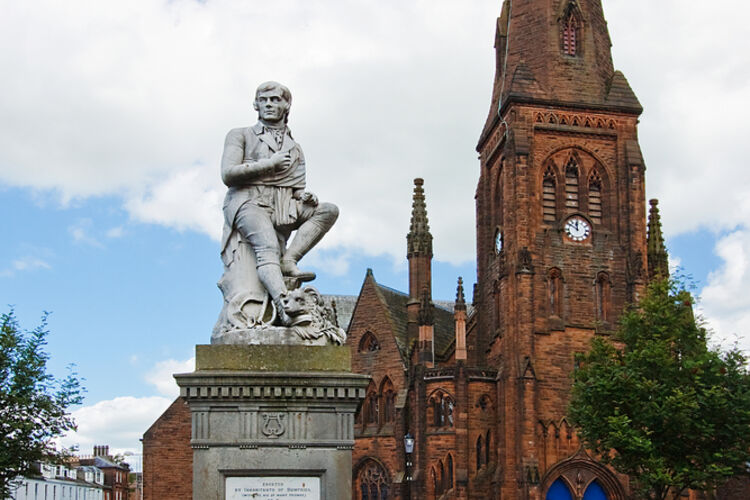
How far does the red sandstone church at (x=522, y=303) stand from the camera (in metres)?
55.4

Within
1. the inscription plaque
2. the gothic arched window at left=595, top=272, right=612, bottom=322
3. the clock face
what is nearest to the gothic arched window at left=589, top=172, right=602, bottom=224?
the clock face

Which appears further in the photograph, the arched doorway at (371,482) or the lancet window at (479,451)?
the arched doorway at (371,482)

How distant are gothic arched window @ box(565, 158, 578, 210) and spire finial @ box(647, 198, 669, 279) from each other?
6.73 meters

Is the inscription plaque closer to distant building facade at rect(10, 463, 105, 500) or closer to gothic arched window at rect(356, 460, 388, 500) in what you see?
gothic arched window at rect(356, 460, 388, 500)

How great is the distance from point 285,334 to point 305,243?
937 millimetres

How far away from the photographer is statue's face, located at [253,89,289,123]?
9.12 m

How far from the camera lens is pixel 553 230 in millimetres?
58469

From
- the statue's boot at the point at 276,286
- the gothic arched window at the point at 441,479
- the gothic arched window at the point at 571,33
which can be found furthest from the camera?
the gothic arched window at the point at 571,33

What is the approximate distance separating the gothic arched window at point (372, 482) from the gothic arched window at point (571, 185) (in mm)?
18960

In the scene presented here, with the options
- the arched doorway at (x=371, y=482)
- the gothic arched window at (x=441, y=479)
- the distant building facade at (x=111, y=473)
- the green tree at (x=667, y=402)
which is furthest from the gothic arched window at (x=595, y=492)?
the distant building facade at (x=111, y=473)

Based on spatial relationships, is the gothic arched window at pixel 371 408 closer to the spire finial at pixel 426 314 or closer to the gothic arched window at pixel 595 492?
the spire finial at pixel 426 314

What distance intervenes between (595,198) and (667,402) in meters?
28.3

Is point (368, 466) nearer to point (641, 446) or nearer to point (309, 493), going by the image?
point (641, 446)

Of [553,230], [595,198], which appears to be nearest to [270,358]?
[553,230]
